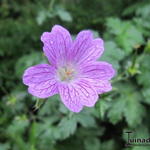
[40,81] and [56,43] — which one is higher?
[56,43]

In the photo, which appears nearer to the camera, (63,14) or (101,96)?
(101,96)

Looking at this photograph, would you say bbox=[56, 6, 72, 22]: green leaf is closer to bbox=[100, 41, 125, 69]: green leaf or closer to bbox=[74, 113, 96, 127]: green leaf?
bbox=[100, 41, 125, 69]: green leaf

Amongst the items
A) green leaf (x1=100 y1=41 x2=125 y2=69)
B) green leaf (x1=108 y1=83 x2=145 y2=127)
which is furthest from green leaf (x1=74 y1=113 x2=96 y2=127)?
green leaf (x1=100 y1=41 x2=125 y2=69)

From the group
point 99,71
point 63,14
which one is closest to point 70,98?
point 99,71

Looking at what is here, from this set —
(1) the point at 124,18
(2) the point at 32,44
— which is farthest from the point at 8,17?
(1) the point at 124,18

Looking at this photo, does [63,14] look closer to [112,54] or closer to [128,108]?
[112,54]
